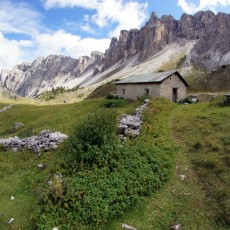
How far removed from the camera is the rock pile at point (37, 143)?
2173 centimetres

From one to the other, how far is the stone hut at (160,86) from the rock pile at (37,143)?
20.8 m

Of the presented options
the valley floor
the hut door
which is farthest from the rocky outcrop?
the valley floor

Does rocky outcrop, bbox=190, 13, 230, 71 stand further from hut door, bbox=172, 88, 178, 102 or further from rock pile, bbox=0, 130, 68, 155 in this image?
rock pile, bbox=0, 130, 68, 155

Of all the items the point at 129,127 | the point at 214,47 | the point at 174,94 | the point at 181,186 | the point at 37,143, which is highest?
the point at 214,47

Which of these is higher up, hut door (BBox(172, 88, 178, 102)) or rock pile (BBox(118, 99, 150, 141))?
hut door (BBox(172, 88, 178, 102))

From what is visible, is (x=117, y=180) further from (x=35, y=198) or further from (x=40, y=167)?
(x=40, y=167)

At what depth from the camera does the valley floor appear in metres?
13.5

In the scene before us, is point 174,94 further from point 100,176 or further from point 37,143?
point 100,176

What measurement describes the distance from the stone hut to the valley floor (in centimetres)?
1659

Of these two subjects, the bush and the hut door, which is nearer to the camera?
the bush

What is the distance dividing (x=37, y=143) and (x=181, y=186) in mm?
11721

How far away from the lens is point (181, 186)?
627 inches

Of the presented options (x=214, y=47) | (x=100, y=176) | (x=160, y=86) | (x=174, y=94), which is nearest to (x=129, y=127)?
(x=100, y=176)

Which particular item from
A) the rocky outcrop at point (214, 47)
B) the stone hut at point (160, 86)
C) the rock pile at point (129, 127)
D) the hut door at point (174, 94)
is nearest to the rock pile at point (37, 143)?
the rock pile at point (129, 127)
